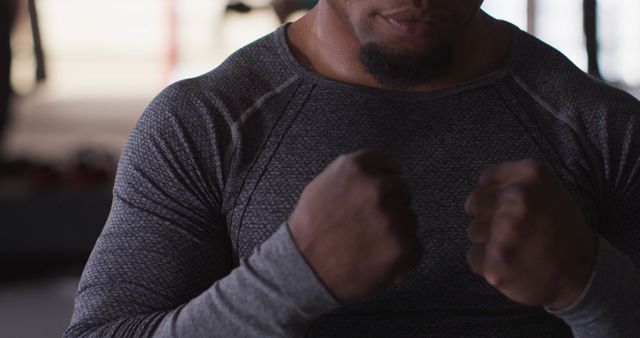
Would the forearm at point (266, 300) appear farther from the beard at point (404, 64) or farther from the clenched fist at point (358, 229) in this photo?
the beard at point (404, 64)

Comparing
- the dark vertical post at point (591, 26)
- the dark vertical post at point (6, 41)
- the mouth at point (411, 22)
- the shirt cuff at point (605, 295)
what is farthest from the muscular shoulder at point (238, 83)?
the dark vertical post at point (6, 41)

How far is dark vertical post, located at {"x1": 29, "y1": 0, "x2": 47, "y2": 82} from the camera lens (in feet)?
10.1

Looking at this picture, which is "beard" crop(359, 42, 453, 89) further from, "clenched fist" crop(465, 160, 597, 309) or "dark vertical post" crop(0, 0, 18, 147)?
"dark vertical post" crop(0, 0, 18, 147)

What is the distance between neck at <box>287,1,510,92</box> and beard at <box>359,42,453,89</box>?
0.03 feet

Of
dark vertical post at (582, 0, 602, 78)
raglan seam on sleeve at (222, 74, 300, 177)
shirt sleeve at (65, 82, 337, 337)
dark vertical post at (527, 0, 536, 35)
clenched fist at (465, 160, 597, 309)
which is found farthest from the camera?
dark vertical post at (527, 0, 536, 35)

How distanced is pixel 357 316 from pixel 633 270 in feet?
0.77

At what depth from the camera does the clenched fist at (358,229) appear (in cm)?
69

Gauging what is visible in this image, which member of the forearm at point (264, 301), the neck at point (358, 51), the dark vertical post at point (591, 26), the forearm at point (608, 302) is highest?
the neck at point (358, 51)

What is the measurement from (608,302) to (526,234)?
107mm

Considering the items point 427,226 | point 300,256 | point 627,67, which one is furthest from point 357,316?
point 627,67

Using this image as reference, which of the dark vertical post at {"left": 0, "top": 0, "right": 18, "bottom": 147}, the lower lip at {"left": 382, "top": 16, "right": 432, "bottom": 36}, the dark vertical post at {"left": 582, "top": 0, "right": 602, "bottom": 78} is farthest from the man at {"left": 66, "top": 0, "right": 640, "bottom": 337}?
the dark vertical post at {"left": 0, "top": 0, "right": 18, "bottom": 147}

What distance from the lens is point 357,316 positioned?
882 millimetres

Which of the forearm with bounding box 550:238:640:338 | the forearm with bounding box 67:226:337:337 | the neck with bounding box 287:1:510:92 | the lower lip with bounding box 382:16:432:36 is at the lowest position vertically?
the forearm with bounding box 550:238:640:338

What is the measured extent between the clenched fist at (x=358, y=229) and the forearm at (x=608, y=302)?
13 centimetres
